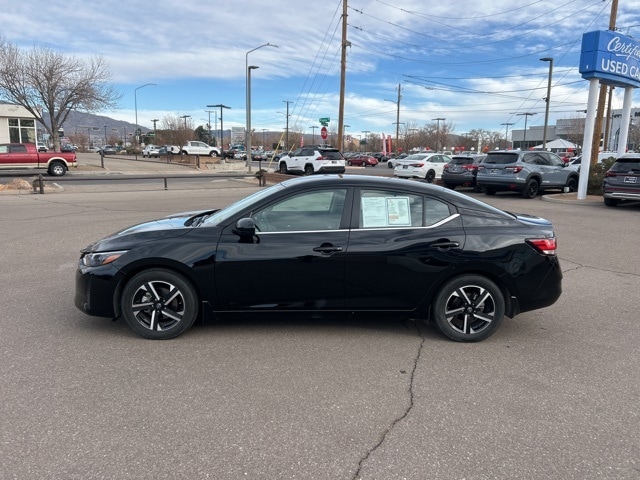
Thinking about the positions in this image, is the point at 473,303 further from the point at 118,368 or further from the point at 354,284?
the point at 118,368

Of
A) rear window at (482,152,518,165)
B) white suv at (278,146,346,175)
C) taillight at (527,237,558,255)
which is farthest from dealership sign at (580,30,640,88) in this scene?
taillight at (527,237,558,255)

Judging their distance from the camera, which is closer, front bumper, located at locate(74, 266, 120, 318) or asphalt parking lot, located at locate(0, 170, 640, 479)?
asphalt parking lot, located at locate(0, 170, 640, 479)

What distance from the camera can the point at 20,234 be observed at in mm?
9828

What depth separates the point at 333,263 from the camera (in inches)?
172

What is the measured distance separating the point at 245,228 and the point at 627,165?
1442cm

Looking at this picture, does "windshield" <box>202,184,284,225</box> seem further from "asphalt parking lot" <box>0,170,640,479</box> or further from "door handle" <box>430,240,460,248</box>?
"door handle" <box>430,240,460,248</box>

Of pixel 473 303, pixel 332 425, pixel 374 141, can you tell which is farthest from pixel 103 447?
pixel 374 141

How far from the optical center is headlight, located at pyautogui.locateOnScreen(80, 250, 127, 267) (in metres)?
4.34

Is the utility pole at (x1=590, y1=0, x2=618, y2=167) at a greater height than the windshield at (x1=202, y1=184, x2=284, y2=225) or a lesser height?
greater

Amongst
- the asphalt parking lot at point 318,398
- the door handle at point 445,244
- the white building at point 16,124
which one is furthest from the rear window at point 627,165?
the white building at point 16,124

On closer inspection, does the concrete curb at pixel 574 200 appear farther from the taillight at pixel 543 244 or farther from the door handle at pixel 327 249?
the door handle at pixel 327 249

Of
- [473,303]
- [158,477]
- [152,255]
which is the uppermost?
[152,255]

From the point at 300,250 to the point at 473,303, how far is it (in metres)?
1.65

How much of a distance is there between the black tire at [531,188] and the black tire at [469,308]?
49.1 feet
